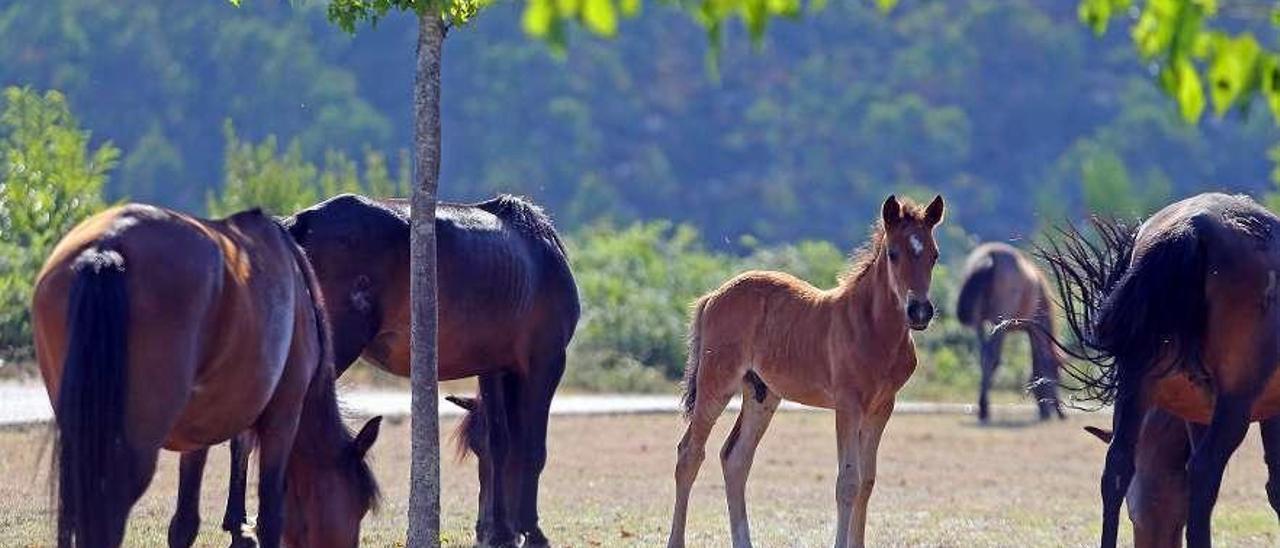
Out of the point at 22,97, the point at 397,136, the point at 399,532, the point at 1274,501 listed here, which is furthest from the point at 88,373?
the point at 397,136

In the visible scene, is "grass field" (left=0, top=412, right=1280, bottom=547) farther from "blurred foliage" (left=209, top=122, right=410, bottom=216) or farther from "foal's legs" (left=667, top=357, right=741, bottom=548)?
"blurred foliage" (left=209, top=122, right=410, bottom=216)

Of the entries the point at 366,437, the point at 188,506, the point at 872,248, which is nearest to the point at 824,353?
the point at 872,248

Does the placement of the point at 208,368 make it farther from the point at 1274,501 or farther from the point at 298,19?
the point at 298,19

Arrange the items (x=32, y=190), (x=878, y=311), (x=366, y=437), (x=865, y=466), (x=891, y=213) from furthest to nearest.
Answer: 1. (x=32, y=190)
2. (x=878, y=311)
3. (x=865, y=466)
4. (x=891, y=213)
5. (x=366, y=437)

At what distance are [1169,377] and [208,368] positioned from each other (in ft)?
14.2

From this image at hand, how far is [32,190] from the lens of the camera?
20.7 m

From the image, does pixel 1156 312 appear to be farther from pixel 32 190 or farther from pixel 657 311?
pixel 657 311

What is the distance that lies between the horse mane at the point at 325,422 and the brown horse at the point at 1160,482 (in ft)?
11.7

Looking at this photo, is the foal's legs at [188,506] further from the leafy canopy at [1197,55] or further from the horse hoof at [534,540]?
the leafy canopy at [1197,55]

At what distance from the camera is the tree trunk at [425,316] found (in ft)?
29.1

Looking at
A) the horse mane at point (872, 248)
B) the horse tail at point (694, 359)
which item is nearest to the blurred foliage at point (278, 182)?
the horse tail at point (694, 359)

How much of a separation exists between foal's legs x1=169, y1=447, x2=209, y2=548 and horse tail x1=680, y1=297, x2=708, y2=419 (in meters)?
3.17

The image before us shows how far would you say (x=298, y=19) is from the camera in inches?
Result: 2813

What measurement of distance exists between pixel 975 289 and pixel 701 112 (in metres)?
61.0
